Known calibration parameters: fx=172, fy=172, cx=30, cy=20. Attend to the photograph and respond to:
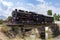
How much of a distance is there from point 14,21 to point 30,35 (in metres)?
1.61

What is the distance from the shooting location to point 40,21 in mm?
14250

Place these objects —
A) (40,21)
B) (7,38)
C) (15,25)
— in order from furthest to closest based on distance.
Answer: (40,21) → (15,25) → (7,38)

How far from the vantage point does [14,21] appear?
13008mm

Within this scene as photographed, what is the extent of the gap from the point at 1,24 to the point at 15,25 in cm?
131

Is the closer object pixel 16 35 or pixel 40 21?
pixel 16 35

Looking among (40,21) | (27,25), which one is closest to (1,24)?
(27,25)

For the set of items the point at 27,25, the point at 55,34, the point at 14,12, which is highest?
the point at 14,12

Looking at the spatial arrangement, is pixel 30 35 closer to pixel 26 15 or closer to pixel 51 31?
pixel 26 15

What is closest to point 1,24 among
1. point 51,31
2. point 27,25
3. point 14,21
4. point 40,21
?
point 14,21

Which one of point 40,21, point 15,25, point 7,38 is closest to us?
point 7,38

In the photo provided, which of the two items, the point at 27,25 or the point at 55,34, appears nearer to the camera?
the point at 27,25

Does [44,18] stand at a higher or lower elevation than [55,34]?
higher

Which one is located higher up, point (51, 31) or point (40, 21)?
point (40, 21)

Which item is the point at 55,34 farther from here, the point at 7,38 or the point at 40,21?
the point at 7,38
